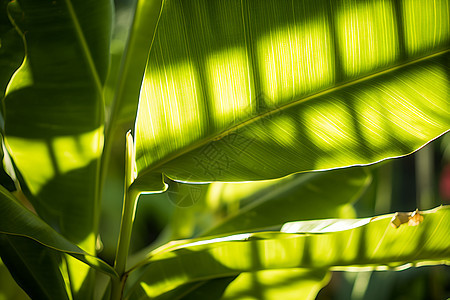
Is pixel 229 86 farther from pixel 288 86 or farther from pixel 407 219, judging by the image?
pixel 407 219

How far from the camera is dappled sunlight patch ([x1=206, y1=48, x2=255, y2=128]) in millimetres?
409

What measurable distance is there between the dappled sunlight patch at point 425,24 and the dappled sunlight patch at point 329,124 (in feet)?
0.31

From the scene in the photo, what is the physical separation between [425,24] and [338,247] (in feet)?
0.80

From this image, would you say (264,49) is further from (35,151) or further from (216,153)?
(35,151)

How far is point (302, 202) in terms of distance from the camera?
591 mm

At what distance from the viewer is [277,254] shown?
0.43m

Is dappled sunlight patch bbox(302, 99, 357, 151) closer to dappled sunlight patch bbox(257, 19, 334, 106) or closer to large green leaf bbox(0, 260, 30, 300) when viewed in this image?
dappled sunlight patch bbox(257, 19, 334, 106)

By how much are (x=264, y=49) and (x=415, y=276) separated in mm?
727

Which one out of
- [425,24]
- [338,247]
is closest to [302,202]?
[338,247]

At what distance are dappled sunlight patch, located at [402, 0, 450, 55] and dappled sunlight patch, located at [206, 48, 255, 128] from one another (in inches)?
6.6

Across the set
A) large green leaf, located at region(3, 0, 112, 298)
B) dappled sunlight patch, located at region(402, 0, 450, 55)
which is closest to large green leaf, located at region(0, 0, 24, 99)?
large green leaf, located at region(3, 0, 112, 298)

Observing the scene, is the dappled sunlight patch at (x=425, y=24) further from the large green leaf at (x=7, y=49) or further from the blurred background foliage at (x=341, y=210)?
the large green leaf at (x=7, y=49)

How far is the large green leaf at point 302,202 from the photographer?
22.6 inches

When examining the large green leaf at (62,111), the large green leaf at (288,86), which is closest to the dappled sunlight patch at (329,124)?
the large green leaf at (288,86)
